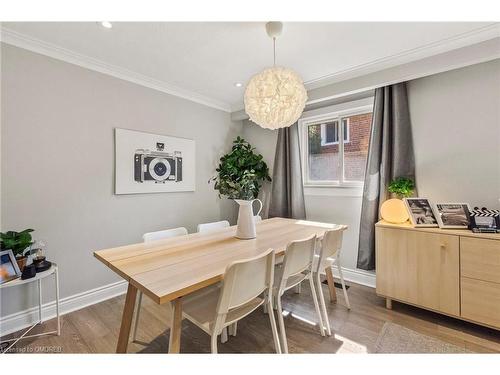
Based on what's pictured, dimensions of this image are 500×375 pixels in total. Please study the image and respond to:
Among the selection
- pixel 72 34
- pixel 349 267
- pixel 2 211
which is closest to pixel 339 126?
pixel 349 267

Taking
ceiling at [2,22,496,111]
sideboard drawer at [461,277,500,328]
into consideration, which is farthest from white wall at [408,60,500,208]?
sideboard drawer at [461,277,500,328]

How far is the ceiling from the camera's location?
5.57ft

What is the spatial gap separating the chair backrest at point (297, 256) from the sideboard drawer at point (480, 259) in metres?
1.18

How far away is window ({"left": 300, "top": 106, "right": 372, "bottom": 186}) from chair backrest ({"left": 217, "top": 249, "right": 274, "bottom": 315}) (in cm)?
195

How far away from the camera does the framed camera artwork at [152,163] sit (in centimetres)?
239

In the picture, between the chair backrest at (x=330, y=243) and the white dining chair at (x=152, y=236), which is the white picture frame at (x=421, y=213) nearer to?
the chair backrest at (x=330, y=243)

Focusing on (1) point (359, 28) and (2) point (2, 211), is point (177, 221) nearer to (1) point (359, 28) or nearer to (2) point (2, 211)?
(2) point (2, 211)

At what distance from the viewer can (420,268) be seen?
193cm

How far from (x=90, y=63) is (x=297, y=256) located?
2531 mm

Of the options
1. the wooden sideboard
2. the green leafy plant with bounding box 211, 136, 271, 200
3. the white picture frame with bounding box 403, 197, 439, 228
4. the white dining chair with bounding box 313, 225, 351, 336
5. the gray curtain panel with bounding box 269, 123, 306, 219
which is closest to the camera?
the wooden sideboard

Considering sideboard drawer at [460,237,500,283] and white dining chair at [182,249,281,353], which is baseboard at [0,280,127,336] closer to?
white dining chair at [182,249,281,353]

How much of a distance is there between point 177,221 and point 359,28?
269 centimetres

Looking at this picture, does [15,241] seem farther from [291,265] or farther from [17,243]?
[291,265]

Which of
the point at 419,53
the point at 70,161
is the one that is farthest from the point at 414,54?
the point at 70,161
